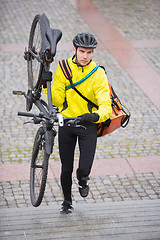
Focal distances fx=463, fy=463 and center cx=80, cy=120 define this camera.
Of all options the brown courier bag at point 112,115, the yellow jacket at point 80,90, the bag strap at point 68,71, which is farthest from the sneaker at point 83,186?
the bag strap at point 68,71

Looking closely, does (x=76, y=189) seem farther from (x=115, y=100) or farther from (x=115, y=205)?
(x=115, y=100)

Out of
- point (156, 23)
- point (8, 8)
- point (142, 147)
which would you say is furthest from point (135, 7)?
point (142, 147)

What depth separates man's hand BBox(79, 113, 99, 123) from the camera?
4.30m

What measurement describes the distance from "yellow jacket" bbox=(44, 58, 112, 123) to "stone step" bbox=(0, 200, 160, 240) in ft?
3.74

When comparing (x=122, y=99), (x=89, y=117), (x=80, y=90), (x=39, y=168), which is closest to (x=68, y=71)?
(x=80, y=90)

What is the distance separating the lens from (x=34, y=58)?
491 cm

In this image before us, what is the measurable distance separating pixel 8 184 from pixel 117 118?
221 cm

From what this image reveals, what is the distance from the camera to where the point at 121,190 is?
20.5 ft

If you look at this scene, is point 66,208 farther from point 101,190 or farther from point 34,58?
point 34,58

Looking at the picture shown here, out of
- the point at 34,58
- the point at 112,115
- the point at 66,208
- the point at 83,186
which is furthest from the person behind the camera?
the point at 66,208

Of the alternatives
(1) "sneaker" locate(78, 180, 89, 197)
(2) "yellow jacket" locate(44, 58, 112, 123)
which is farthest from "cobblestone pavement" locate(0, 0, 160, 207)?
(2) "yellow jacket" locate(44, 58, 112, 123)

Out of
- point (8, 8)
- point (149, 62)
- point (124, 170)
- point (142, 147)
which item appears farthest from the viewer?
point (8, 8)

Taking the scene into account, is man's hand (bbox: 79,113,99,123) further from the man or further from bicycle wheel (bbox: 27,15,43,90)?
bicycle wheel (bbox: 27,15,43,90)

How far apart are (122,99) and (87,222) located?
434 centimetres
